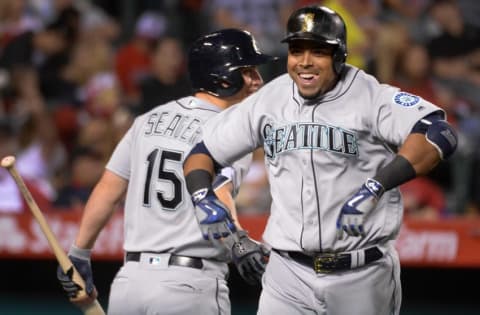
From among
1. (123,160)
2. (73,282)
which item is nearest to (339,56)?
(123,160)

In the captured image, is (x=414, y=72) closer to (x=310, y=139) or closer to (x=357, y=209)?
(x=310, y=139)

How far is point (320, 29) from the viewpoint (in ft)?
14.5

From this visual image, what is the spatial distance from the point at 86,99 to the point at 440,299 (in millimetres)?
3790

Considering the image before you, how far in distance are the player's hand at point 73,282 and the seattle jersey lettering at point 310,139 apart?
128 centimetres

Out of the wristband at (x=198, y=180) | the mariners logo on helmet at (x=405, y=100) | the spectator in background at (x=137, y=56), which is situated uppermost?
the mariners logo on helmet at (x=405, y=100)

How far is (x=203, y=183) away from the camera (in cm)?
447

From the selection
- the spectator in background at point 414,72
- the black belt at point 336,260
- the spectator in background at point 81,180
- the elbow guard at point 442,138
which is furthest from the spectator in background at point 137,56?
the elbow guard at point 442,138

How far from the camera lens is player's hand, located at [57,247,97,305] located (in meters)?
5.27

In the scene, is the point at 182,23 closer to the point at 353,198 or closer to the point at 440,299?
the point at 440,299

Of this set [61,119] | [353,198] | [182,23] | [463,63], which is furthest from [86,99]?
[353,198]

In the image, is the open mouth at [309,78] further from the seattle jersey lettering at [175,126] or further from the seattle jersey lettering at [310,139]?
the seattle jersey lettering at [175,126]

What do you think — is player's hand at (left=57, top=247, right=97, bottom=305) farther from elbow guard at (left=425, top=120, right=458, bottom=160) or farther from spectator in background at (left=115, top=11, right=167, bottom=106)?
spectator in background at (left=115, top=11, right=167, bottom=106)

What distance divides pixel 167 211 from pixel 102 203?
1.29ft

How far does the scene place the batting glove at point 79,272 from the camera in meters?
5.27
